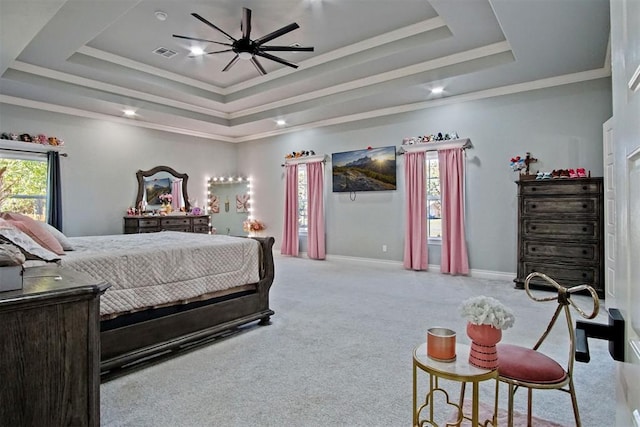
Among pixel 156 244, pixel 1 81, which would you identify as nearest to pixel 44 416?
pixel 156 244

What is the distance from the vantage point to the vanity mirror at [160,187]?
7125mm

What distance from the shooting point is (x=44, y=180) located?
5898 millimetres

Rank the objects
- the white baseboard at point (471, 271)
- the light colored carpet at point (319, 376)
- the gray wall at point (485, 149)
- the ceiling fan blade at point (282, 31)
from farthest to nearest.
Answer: the white baseboard at point (471, 271)
the gray wall at point (485, 149)
the ceiling fan blade at point (282, 31)
the light colored carpet at point (319, 376)

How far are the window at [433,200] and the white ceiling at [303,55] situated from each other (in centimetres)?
100

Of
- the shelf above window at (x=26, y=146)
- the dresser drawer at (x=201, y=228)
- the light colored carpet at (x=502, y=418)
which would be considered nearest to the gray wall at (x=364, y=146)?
the shelf above window at (x=26, y=146)

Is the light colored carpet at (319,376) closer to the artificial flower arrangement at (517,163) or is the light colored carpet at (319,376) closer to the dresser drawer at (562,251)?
the dresser drawer at (562,251)

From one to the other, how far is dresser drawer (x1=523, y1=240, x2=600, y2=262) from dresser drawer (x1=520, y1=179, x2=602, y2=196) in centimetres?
63

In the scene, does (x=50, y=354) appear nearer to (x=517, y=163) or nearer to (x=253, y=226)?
(x=517, y=163)

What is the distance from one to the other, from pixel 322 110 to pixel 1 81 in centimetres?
453

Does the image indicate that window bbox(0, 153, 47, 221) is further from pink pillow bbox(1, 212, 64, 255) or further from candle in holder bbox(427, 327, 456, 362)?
candle in holder bbox(427, 327, 456, 362)

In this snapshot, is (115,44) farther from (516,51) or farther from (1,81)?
(516,51)

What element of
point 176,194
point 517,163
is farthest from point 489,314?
point 176,194

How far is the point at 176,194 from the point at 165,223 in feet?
2.72

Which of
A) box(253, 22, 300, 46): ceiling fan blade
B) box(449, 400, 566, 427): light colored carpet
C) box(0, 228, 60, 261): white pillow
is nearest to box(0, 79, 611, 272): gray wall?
box(253, 22, 300, 46): ceiling fan blade
